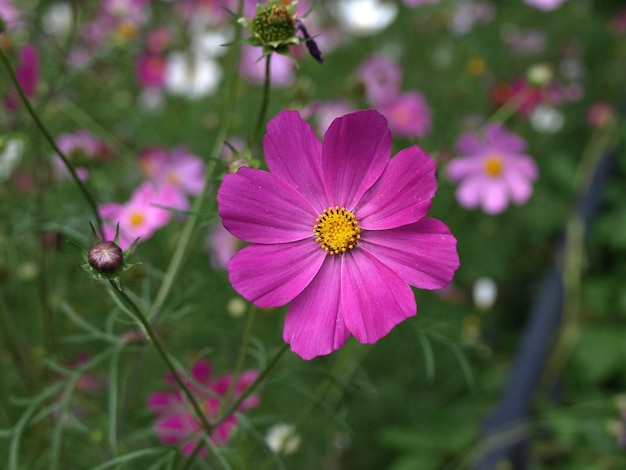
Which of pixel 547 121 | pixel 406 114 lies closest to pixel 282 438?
pixel 406 114

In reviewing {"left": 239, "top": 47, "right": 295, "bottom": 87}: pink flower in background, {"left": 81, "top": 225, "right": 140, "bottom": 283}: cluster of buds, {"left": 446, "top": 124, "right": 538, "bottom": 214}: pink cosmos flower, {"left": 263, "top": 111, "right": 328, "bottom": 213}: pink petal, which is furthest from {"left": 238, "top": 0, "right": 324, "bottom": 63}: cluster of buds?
{"left": 239, "top": 47, "right": 295, "bottom": 87}: pink flower in background

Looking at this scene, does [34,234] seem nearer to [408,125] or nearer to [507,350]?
[408,125]

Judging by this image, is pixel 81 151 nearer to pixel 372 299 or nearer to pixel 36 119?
pixel 36 119

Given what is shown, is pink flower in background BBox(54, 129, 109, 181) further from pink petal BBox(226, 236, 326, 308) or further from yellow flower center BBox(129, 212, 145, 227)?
pink petal BBox(226, 236, 326, 308)

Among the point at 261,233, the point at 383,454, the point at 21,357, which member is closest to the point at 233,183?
the point at 261,233

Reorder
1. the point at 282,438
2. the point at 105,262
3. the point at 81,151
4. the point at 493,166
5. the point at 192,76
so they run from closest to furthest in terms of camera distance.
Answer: the point at 105,262 < the point at 81,151 < the point at 282,438 < the point at 493,166 < the point at 192,76

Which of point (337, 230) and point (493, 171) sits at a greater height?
point (493, 171)
